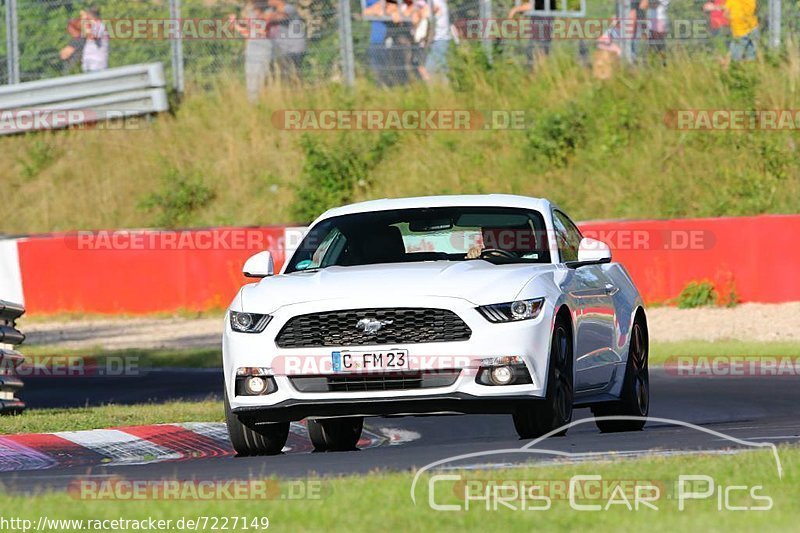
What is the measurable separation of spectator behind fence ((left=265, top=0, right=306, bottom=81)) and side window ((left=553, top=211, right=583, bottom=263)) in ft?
54.4

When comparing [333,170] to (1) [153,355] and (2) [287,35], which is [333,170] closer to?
(2) [287,35]

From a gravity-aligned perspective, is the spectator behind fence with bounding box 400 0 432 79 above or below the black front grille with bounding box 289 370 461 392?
above

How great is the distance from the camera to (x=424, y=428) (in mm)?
12391

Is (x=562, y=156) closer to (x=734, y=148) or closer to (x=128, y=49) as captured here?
(x=734, y=148)

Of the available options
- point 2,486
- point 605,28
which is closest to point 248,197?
point 605,28

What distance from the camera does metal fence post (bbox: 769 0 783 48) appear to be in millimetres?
25250

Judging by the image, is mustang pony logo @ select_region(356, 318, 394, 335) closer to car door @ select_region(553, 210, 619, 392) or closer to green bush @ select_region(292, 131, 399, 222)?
car door @ select_region(553, 210, 619, 392)

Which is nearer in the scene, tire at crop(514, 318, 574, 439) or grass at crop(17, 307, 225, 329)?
tire at crop(514, 318, 574, 439)

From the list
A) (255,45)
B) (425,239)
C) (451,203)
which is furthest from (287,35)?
(425,239)

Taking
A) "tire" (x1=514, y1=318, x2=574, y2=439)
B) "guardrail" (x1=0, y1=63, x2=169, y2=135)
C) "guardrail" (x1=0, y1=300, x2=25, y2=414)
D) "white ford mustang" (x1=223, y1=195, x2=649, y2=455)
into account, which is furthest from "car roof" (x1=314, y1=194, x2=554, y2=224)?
"guardrail" (x1=0, y1=63, x2=169, y2=135)

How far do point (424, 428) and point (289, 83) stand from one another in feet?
61.7

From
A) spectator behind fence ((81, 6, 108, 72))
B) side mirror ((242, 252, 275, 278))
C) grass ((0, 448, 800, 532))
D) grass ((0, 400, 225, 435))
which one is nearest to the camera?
grass ((0, 448, 800, 532))

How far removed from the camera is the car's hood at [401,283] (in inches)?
351

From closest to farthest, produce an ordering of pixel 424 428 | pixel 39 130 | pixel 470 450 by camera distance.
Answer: pixel 470 450, pixel 424 428, pixel 39 130
